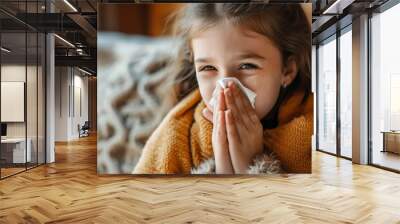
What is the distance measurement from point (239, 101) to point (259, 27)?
1.22m

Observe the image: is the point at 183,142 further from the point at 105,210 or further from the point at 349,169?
the point at 349,169

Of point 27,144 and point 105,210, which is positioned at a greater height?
point 27,144

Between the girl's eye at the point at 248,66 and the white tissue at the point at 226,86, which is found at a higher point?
the girl's eye at the point at 248,66

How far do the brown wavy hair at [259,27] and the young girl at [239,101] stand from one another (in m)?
0.02

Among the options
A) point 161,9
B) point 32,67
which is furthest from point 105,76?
point 32,67

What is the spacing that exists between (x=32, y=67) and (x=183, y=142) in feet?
11.4

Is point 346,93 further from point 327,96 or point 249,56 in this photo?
point 249,56

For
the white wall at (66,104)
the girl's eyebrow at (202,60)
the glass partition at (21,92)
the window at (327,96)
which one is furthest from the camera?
the white wall at (66,104)

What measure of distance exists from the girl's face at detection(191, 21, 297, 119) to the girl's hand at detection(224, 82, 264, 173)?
16 centimetres

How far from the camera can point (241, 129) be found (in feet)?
19.5

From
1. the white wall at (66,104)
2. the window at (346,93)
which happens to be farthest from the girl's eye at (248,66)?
the white wall at (66,104)

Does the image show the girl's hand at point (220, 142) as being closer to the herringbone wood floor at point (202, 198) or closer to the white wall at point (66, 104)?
the herringbone wood floor at point (202, 198)

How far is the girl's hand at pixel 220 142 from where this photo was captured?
5.96 metres

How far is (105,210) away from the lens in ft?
13.6
